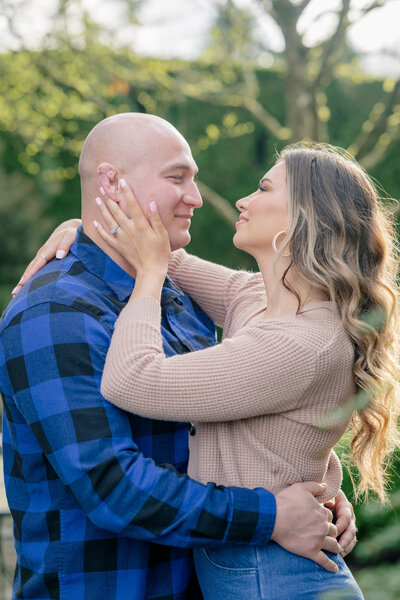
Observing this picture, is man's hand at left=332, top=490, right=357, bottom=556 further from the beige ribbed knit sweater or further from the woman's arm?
the woman's arm

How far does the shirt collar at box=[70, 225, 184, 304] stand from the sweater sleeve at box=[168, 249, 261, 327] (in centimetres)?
48

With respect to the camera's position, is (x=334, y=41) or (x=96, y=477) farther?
(x=334, y=41)

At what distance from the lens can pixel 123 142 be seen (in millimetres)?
2078

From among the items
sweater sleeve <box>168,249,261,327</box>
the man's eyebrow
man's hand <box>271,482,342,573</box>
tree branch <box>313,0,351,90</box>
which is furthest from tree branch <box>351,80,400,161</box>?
man's hand <box>271,482,342,573</box>

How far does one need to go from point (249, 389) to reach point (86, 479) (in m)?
0.46

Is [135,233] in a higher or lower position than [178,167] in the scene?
lower

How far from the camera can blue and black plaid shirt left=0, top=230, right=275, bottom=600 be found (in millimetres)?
1672

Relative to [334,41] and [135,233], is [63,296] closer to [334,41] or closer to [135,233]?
[135,233]

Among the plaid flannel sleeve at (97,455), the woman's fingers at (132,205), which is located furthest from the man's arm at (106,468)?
the woman's fingers at (132,205)

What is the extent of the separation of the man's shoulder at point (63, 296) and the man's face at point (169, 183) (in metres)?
0.26

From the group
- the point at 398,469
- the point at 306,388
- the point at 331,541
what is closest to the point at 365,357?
the point at 306,388

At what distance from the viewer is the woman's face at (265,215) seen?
2.03 m

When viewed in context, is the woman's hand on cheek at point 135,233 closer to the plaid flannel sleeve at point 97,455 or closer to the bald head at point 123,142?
the bald head at point 123,142

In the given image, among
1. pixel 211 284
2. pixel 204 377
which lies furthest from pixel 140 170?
pixel 204 377
